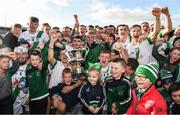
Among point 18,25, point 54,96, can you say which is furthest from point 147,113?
point 18,25

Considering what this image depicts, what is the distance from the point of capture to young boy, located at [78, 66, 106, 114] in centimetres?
678

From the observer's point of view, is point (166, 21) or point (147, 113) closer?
point (147, 113)

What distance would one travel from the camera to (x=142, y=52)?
A: 26.8ft

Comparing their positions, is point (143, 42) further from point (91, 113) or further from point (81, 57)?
point (91, 113)

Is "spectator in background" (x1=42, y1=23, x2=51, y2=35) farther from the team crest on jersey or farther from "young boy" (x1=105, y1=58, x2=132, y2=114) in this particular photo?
the team crest on jersey

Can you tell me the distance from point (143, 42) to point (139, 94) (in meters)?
3.27

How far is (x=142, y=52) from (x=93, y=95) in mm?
2016

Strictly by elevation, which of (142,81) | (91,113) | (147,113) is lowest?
(91,113)

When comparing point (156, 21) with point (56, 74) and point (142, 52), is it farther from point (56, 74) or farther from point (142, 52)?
point (56, 74)

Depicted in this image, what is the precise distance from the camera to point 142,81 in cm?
511

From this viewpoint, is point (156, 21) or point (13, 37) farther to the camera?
point (13, 37)

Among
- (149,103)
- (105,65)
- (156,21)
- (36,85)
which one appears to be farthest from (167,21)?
(149,103)

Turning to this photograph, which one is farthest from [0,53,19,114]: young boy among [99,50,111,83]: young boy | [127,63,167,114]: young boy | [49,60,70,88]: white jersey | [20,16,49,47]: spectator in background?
[127,63,167,114]: young boy

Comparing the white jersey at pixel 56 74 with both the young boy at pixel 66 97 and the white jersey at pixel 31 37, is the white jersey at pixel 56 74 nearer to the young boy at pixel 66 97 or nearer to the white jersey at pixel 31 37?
the young boy at pixel 66 97
